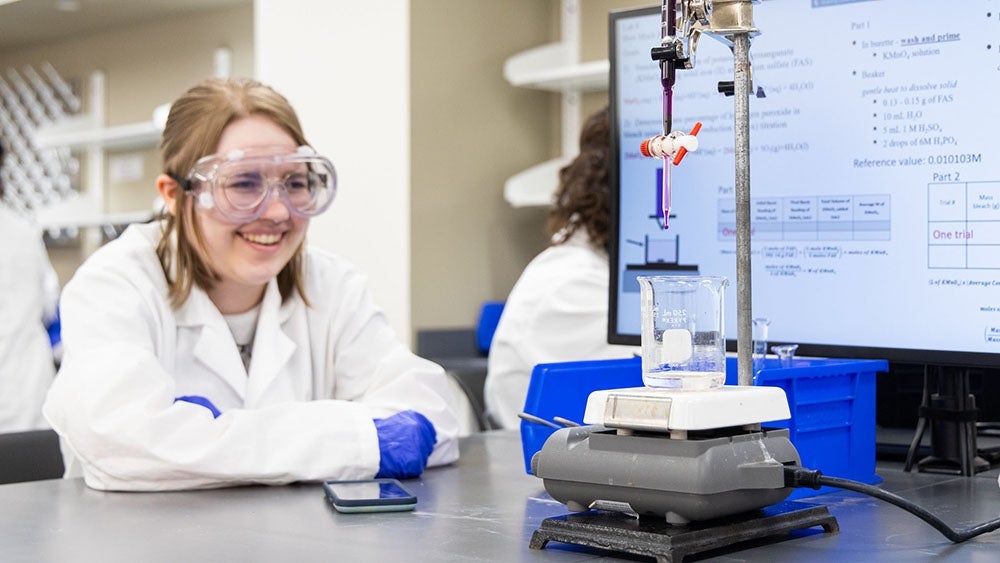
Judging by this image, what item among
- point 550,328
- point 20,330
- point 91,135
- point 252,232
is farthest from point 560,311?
point 91,135

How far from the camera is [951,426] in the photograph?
1.35 metres

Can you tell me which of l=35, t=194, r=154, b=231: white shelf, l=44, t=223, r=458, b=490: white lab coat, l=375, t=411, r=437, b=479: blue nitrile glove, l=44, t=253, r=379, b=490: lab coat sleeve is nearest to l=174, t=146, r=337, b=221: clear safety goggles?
l=44, t=223, r=458, b=490: white lab coat

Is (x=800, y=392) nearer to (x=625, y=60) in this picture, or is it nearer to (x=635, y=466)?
(x=635, y=466)

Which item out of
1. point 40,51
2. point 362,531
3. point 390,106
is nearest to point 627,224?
point 362,531

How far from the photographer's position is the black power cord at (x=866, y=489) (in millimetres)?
924

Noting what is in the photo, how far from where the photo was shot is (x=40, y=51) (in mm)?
5746

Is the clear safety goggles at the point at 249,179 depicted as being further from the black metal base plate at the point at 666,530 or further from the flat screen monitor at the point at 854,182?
the black metal base plate at the point at 666,530

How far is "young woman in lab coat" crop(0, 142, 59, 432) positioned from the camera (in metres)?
3.31

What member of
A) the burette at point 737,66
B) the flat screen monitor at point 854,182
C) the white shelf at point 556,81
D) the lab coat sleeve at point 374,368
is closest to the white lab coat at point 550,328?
the lab coat sleeve at point 374,368

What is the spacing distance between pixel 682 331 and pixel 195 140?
0.96m

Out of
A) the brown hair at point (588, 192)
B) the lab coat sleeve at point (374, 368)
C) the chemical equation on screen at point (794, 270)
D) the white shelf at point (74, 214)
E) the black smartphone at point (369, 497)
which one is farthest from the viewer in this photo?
the white shelf at point (74, 214)

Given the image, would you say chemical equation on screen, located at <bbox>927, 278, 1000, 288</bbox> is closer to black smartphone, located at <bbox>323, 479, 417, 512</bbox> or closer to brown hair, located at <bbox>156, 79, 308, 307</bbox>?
black smartphone, located at <bbox>323, 479, 417, 512</bbox>

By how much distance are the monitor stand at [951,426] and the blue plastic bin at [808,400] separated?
0.10m

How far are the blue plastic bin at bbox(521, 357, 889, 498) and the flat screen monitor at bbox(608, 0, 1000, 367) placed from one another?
0.20 ft
